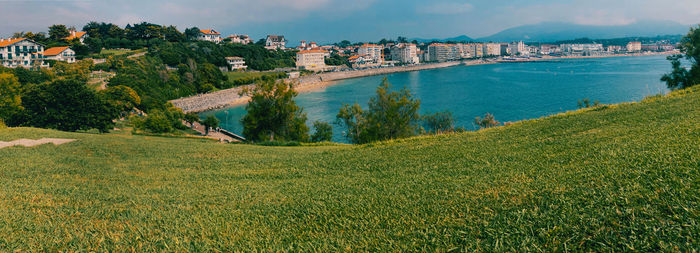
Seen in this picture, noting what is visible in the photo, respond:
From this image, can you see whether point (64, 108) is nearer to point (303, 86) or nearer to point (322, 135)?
point (322, 135)

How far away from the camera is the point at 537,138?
848 cm

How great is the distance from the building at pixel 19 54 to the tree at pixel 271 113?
47207mm

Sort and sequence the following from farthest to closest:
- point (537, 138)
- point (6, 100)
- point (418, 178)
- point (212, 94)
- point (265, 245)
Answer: point (212, 94)
point (6, 100)
point (537, 138)
point (418, 178)
point (265, 245)

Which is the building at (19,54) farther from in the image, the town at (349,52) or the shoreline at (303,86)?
the shoreline at (303,86)

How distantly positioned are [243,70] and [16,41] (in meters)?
42.6

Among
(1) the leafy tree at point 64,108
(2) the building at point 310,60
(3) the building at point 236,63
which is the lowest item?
(1) the leafy tree at point 64,108

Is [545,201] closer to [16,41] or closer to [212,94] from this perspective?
[212,94]

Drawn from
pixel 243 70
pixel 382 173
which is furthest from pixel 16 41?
pixel 382 173

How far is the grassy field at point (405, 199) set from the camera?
10.6ft

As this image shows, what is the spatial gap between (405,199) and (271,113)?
19.0m

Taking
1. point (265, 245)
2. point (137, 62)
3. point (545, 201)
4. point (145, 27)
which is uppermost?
point (145, 27)

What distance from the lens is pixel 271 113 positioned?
22.9m

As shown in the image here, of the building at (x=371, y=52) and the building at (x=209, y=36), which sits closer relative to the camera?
the building at (x=209, y=36)

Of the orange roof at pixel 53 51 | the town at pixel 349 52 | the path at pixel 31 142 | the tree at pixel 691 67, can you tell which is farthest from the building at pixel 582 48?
the path at pixel 31 142
